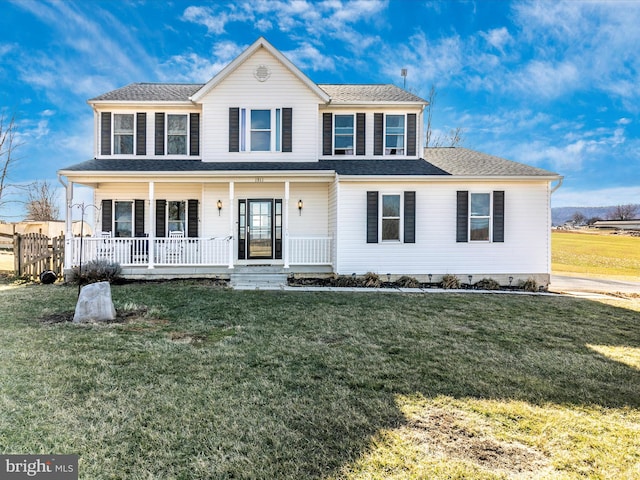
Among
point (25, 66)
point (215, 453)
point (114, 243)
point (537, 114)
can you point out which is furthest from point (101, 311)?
point (537, 114)

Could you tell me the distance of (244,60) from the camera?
491 inches

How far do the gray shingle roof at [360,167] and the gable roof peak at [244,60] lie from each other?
2.37m

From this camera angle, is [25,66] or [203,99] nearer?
[203,99]

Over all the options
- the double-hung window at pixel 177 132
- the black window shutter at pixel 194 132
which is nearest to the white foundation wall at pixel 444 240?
the black window shutter at pixel 194 132

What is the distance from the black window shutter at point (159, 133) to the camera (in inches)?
512

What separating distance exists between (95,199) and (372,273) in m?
10.3

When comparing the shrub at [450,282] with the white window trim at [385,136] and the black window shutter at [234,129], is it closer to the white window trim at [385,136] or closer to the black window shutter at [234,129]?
the white window trim at [385,136]

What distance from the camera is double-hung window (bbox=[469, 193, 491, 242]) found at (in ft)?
37.7

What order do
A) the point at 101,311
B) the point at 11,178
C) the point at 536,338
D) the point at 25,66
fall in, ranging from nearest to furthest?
the point at 536,338
the point at 101,311
the point at 11,178
the point at 25,66

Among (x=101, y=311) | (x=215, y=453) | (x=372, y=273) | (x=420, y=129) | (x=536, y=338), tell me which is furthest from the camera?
(x=420, y=129)

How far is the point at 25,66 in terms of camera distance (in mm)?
21797

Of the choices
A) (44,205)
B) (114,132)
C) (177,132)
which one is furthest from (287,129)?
(44,205)

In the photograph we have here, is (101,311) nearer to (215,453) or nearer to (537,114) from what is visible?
(215,453)

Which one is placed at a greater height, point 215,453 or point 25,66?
point 25,66
